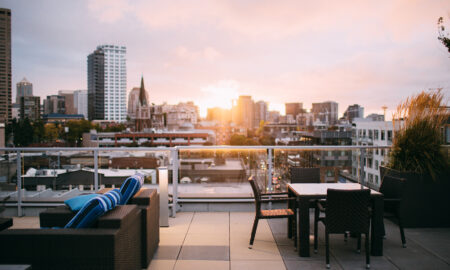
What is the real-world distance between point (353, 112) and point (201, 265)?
206 ft

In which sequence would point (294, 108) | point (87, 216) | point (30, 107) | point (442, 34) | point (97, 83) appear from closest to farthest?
point (87, 216) → point (442, 34) → point (294, 108) → point (30, 107) → point (97, 83)

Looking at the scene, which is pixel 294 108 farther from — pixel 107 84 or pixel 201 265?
pixel 107 84

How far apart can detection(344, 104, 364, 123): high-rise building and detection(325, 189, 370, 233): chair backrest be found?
59168 mm

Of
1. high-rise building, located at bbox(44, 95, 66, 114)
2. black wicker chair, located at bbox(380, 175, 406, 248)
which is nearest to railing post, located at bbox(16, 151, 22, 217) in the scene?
black wicker chair, located at bbox(380, 175, 406, 248)

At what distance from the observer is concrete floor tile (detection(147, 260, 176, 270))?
117 inches

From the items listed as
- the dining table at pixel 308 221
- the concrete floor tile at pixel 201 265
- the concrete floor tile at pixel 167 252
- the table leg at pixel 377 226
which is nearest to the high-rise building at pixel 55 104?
the concrete floor tile at pixel 167 252

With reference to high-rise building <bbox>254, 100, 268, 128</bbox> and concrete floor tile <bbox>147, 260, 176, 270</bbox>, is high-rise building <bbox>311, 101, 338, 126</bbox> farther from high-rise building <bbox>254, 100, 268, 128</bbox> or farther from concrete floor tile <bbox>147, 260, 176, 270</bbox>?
concrete floor tile <bbox>147, 260, 176, 270</bbox>

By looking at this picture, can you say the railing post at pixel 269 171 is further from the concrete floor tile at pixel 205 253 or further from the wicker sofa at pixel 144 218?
the wicker sofa at pixel 144 218

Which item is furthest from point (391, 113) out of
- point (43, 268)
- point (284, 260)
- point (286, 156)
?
point (43, 268)

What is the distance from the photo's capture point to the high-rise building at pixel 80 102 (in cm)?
13700

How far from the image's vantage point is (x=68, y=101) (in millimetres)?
132500

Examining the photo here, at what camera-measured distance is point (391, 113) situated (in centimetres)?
432

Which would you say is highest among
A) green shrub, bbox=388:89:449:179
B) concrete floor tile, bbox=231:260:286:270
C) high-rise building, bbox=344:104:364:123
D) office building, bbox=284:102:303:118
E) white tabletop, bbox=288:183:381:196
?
office building, bbox=284:102:303:118

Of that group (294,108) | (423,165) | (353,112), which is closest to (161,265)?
(423,165)
